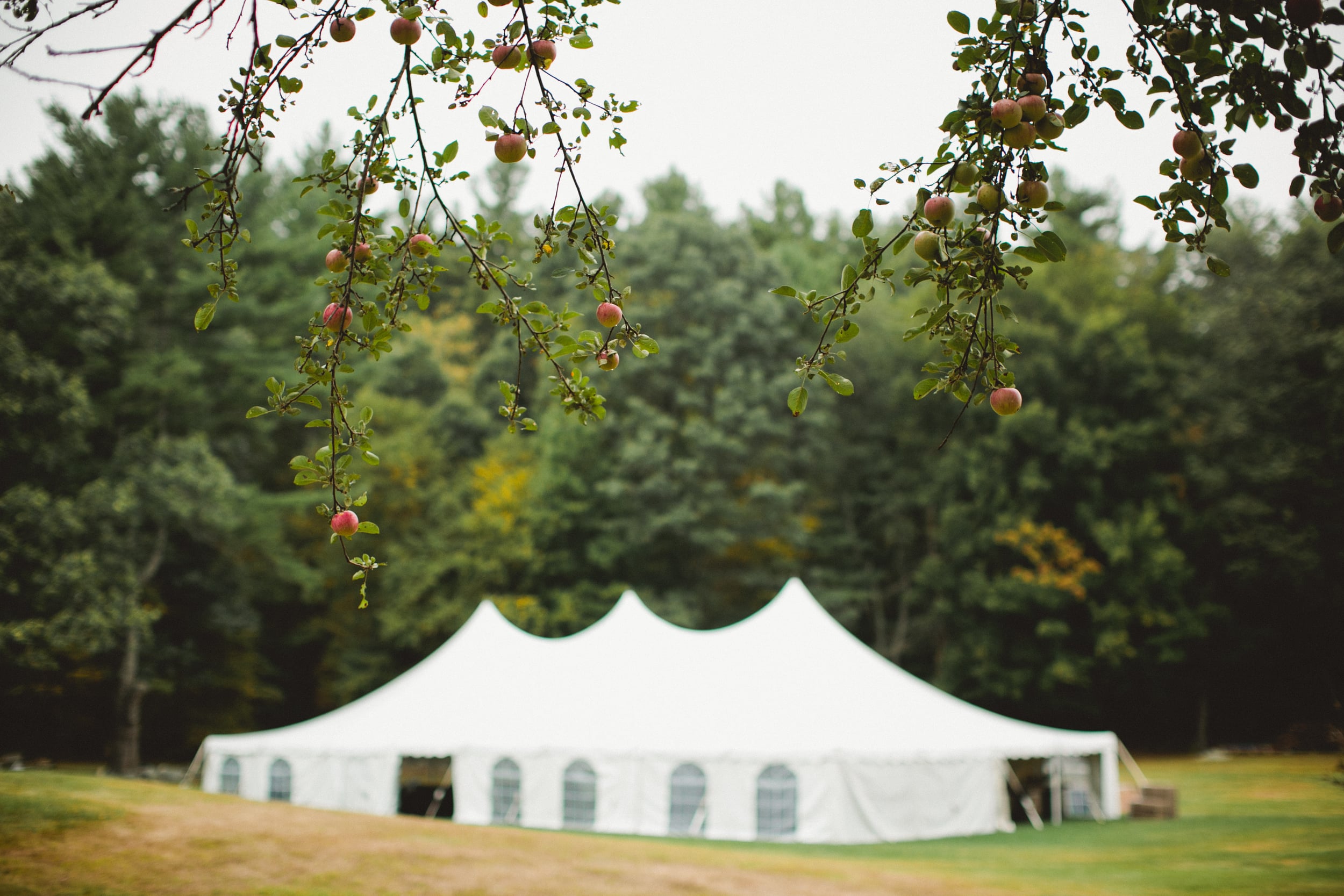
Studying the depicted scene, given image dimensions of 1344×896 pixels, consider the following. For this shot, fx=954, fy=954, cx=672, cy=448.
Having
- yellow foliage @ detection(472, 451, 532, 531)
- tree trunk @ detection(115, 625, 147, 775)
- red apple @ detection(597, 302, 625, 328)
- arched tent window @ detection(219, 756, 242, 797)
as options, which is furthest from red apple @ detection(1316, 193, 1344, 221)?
yellow foliage @ detection(472, 451, 532, 531)

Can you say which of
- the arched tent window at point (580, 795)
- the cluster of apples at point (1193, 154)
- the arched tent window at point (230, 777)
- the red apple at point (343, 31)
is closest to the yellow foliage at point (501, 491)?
the arched tent window at point (230, 777)

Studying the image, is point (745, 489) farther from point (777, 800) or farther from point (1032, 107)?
point (1032, 107)

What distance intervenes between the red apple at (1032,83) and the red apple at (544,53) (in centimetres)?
Result: 104

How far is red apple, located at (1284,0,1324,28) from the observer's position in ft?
5.58

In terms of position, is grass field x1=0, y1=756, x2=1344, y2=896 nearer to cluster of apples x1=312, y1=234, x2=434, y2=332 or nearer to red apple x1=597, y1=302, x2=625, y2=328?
cluster of apples x1=312, y1=234, x2=434, y2=332

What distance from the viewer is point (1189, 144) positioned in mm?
1929

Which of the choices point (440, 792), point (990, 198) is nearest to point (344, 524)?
point (990, 198)

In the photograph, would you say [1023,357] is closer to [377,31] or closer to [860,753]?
[860,753]

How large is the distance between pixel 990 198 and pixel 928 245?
0.52 ft

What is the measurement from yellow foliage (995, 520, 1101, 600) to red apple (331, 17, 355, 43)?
17.9 metres

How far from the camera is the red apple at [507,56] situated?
82.4 inches

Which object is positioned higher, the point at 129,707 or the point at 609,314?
the point at 609,314

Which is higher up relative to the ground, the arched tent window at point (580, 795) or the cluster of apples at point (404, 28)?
the cluster of apples at point (404, 28)

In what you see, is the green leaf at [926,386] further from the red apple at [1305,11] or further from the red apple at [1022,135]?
the red apple at [1305,11]
